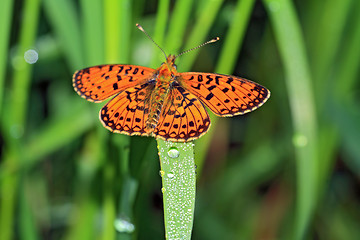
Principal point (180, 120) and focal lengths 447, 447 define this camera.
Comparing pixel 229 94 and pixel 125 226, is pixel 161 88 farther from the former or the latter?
pixel 125 226

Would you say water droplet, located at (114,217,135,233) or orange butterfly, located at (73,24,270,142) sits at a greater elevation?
orange butterfly, located at (73,24,270,142)

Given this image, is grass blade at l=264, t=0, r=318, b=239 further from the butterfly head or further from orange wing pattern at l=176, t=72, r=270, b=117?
the butterfly head

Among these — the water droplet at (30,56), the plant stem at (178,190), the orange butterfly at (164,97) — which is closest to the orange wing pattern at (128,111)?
the orange butterfly at (164,97)

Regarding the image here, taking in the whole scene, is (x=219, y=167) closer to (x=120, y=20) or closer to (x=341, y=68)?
(x=341, y=68)

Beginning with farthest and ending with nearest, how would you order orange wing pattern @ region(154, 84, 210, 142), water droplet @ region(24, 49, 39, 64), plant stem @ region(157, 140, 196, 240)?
1. water droplet @ region(24, 49, 39, 64)
2. orange wing pattern @ region(154, 84, 210, 142)
3. plant stem @ region(157, 140, 196, 240)

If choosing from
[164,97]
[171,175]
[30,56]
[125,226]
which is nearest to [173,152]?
[171,175]

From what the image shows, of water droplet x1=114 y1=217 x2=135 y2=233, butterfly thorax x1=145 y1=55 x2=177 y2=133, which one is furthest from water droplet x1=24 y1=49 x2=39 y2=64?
water droplet x1=114 y1=217 x2=135 y2=233
